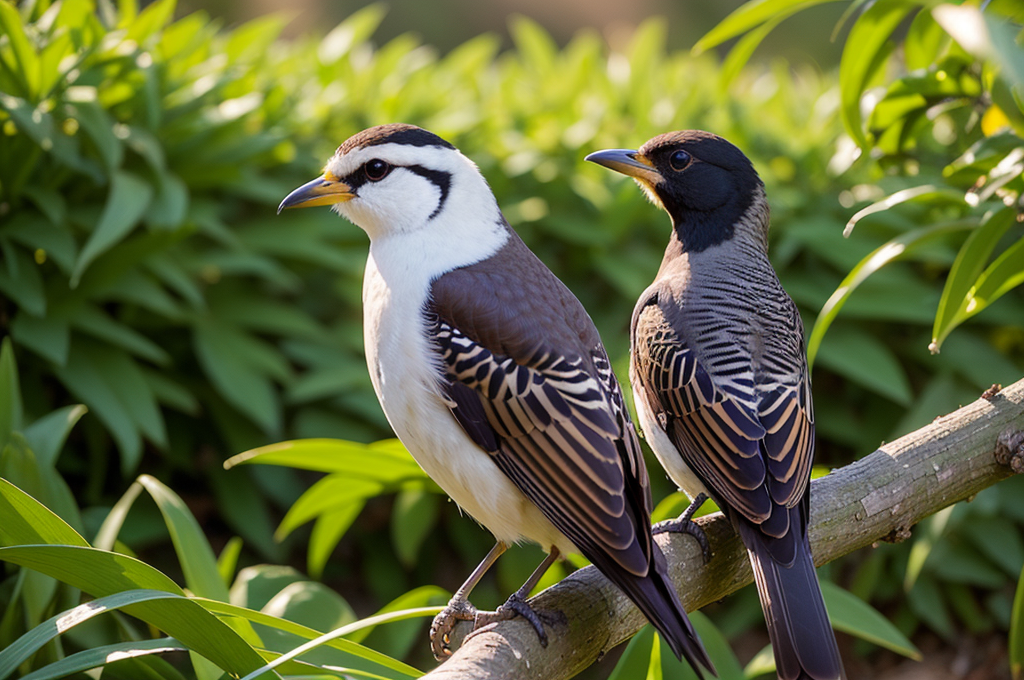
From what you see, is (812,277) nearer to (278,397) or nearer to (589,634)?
(278,397)

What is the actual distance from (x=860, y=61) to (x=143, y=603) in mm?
2307

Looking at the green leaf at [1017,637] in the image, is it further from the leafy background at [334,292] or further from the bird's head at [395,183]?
the bird's head at [395,183]

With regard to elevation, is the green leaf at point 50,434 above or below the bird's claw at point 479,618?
above

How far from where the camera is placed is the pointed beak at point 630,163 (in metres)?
2.58

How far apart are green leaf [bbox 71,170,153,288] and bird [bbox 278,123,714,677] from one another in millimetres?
1428

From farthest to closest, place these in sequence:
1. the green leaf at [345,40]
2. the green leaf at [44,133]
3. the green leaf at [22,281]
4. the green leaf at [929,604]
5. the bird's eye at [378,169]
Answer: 1. the green leaf at [345,40]
2. the green leaf at [929,604]
3. the green leaf at [22,281]
4. the green leaf at [44,133]
5. the bird's eye at [378,169]

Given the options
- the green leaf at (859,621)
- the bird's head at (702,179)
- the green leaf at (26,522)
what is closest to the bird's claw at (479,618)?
the green leaf at (26,522)

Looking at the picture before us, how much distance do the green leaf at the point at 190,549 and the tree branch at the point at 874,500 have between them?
788mm

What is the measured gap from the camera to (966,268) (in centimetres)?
250

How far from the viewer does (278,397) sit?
3943 mm

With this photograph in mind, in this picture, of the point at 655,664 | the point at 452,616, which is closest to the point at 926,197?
the point at 655,664

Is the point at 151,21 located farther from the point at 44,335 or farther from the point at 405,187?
the point at 405,187

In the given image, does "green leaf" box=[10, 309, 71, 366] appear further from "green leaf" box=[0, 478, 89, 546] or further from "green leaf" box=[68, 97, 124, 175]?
"green leaf" box=[0, 478, 89, 546]

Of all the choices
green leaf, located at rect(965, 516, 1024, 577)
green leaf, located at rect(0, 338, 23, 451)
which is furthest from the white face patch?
green leaf, located at rect(965, 516, 1024, 577)
